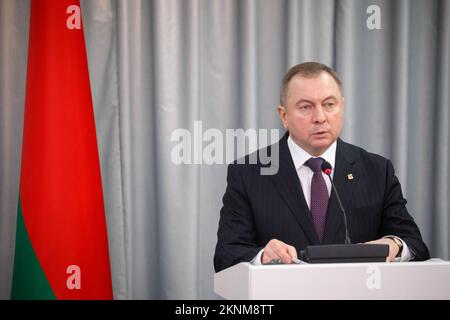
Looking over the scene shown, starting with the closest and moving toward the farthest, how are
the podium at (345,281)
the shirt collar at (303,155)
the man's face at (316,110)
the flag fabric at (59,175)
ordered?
1. the podium at (345,281)
2. the man's face at (316,110)
3. the shirt collar at (303,155)
4. the flag fabric at (59,175)

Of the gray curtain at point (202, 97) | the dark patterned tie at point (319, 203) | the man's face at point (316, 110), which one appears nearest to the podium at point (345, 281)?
the dark patterned tie at point (319, 203)

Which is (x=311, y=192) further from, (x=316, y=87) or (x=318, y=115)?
(x=316, y=87)

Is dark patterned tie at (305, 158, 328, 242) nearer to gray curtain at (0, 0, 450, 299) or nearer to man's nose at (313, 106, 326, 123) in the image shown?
man's nose at (313, 106, 326, 123)

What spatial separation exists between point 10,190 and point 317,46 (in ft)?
6.87

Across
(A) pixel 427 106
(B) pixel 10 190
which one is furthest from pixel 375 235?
(B) pixel 10 190

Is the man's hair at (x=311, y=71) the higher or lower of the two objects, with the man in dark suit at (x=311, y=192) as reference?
higher

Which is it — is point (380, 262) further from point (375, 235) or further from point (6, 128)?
point (6, 128)

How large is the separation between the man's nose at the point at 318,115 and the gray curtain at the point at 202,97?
3.05 feet

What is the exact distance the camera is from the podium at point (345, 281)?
194cm

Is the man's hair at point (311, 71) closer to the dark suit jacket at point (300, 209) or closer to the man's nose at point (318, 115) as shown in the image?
the man's nose at point (318, 115)

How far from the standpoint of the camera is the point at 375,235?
9.92ft

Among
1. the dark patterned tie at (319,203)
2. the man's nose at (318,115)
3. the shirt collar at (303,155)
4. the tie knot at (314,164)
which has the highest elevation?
the man's nose at (318,115)

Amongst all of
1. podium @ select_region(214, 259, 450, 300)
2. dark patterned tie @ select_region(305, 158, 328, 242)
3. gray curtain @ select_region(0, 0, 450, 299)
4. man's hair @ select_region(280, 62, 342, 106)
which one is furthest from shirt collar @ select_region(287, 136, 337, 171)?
podium @ select_region(214, 259, 450, 300)

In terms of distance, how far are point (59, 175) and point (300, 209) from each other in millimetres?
1346
